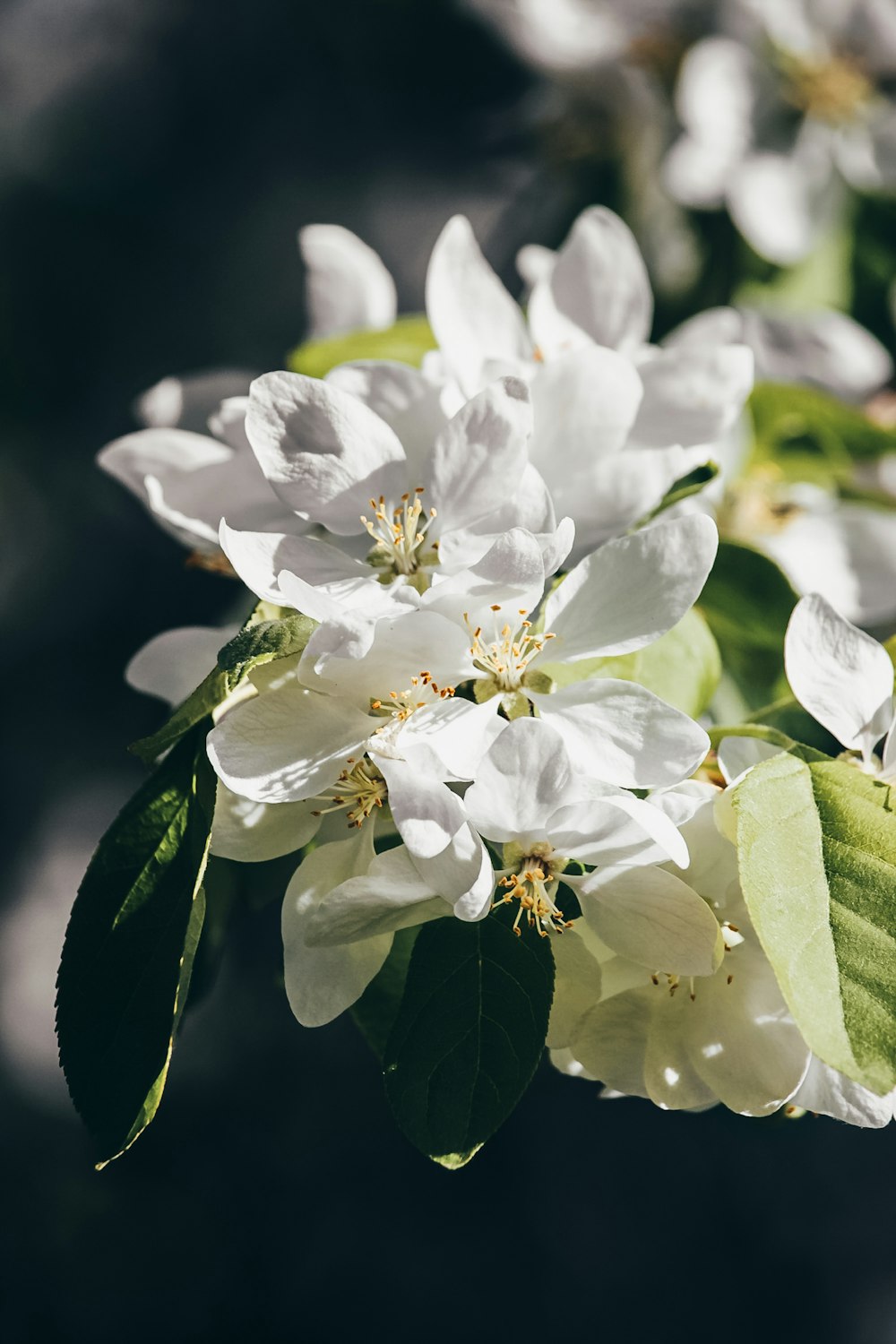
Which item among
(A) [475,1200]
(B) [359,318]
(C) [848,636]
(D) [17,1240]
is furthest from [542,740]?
(D) [17,1240]

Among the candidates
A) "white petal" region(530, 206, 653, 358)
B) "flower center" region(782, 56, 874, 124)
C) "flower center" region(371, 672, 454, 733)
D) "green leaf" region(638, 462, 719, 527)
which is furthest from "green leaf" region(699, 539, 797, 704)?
"flower center" region(782, 56, 874, 124)

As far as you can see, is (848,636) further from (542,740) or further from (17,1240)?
(17,1240)

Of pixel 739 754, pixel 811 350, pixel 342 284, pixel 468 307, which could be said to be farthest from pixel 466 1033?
pixel 811 350

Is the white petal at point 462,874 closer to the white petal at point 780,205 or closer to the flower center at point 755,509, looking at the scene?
the flower center at point 755,509

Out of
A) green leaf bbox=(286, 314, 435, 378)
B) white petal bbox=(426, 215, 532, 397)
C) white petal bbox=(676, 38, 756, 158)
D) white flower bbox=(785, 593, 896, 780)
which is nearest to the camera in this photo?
white flower bbox=(785, 593, 896, 780)

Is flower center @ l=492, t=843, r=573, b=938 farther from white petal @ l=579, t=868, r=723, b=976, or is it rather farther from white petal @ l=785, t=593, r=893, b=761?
white petal @ l=785, t=593, r=893, b=761

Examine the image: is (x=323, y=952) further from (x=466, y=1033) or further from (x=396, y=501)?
(x=396, y=501)

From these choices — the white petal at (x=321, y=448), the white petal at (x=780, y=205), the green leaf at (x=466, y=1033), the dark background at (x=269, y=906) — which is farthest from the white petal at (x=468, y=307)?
the dark background at (x=269, y=906)
